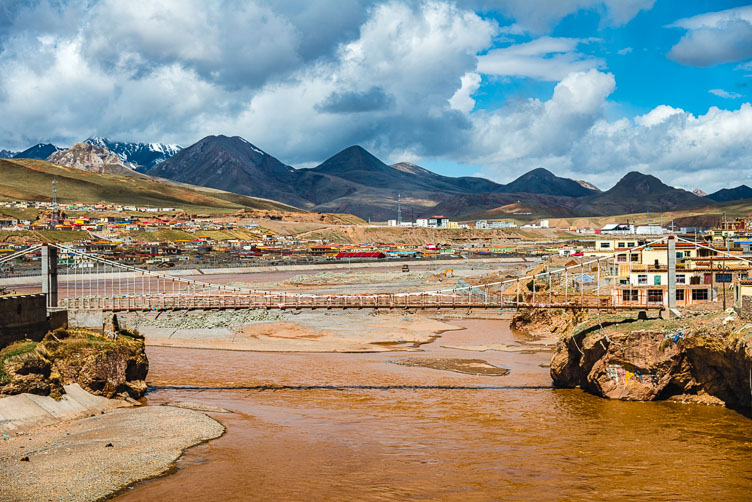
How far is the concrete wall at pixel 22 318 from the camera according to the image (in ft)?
114

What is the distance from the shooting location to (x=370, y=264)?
16775 centimetres

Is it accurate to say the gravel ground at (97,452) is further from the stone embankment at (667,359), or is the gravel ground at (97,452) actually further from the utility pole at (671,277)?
the utility pole at (671,277)

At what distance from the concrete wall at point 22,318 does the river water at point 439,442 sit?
711 centimetres

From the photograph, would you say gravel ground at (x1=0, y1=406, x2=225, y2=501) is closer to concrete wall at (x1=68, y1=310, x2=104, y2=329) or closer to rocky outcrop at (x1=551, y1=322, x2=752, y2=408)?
concrete wall at (x1=68, y1=310, x2=104, y2=329)

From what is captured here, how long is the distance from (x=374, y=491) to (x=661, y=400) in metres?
19.8

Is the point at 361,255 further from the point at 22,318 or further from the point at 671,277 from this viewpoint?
the point at 22,318

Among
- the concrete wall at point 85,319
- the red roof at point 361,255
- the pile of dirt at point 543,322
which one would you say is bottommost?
the pile of dirt at point 543,322

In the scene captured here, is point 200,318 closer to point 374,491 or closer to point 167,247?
point 374,491

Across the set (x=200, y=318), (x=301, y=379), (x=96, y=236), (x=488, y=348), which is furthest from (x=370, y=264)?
(x=301, y=379)

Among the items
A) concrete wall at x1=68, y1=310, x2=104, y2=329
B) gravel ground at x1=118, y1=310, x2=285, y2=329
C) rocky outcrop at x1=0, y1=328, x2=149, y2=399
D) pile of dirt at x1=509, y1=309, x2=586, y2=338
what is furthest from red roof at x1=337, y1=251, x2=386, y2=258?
rocky outcrop at x1=0, y1=328, x2=149, y2=399

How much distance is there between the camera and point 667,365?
35531 millimetres

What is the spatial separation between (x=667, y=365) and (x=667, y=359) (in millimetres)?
573

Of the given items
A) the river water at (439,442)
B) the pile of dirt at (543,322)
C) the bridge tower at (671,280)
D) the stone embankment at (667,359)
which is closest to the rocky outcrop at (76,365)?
the river water at (439,442)

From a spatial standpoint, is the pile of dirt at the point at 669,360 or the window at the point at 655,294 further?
the window at the point at 655,294
